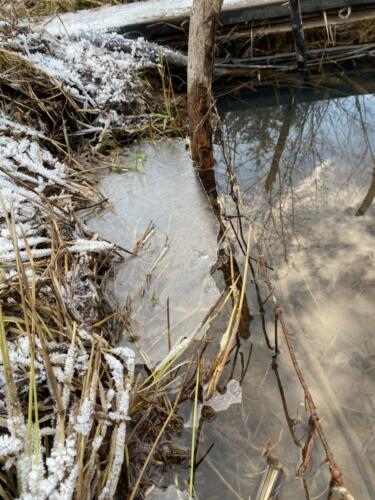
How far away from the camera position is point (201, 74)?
2.86 m

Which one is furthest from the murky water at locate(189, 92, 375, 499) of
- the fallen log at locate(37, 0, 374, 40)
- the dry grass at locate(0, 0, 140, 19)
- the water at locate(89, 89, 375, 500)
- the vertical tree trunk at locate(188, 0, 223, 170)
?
the dry grass at locate(0, 0, 140, 19)

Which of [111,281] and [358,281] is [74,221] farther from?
[358,281]

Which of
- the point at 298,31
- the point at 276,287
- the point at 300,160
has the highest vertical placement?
the point at 298,31

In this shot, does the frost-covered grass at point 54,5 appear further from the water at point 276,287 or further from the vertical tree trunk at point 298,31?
the water at point 276,287

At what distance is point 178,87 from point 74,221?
2.30 meters

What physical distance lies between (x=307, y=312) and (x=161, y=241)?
0.84 meters

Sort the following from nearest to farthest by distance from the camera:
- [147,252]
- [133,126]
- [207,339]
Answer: [207,339] < [147,252] < [133,126]

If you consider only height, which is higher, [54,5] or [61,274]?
[54,5]

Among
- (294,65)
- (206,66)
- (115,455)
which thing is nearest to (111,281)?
(115,455)

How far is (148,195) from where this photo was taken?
297 centimetres

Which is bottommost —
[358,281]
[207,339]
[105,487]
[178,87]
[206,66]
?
[105,487]

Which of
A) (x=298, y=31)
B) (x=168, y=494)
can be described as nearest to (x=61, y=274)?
(x=168, y=494)

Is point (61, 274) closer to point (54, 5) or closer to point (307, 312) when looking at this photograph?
point (307, 312)

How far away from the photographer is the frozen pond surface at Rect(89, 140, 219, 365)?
82.1 inches
